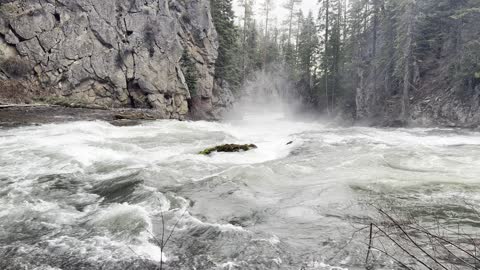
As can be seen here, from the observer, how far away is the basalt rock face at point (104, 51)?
19.4 metres

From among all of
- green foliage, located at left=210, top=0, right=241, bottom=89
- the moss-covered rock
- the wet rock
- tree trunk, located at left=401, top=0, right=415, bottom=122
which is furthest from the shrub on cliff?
tree trunk, located at left=401, top=0, right=415, bottom=122

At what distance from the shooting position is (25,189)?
638 centimetres

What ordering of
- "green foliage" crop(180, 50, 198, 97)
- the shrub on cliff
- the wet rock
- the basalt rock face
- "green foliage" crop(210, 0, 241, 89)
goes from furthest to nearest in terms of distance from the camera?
"green foliage" crop(210, 0, 241, 89) → "green foliage" crop(180, 50, 198, 97) → the basalt rock face → the wet rock → the shrub on cliff

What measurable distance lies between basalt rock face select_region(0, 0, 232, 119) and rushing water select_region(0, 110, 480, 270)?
992 cm

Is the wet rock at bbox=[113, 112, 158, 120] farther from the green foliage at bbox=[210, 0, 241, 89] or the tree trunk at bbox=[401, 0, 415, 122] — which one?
the tree trunk at bbox=[401, 0, 415, 122]

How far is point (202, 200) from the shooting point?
6.34 m

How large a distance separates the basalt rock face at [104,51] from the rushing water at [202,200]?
32.6ft

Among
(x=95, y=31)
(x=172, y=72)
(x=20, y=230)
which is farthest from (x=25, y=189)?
(x=172, y=72)

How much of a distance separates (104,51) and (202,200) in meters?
20.3

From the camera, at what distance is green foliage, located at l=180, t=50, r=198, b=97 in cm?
2906

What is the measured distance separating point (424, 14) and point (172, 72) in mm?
19571

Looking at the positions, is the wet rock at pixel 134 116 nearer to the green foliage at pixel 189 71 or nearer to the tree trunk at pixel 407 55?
the green foliage at pixel 189 71

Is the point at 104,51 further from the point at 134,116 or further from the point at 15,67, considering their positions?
the point at 134,116

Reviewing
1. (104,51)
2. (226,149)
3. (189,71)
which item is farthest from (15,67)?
(226,149)
